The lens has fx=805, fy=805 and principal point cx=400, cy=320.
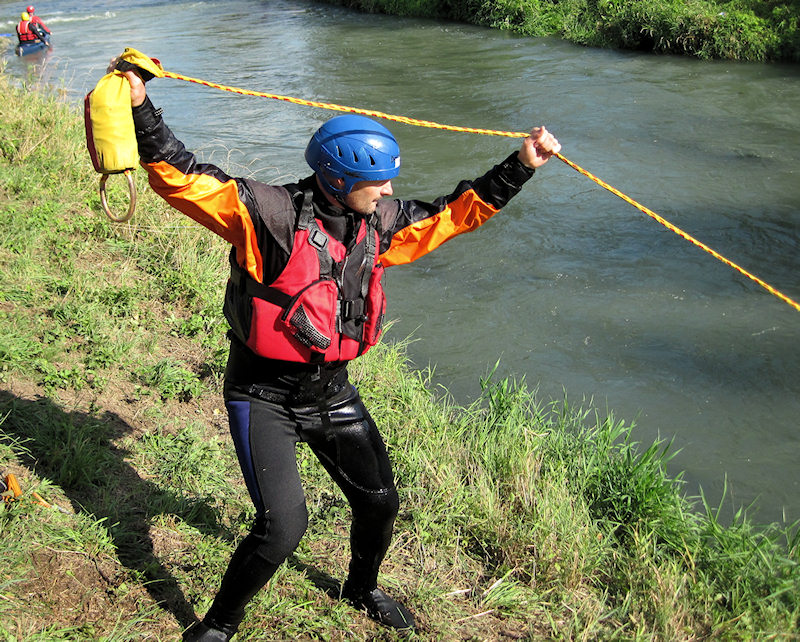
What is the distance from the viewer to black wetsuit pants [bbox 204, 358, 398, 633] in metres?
2.92

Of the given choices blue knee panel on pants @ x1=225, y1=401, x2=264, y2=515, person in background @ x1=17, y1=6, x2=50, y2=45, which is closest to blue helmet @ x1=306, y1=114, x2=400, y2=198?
blue knee panel on pants @ x1=225, y1=401, x2=264, y2=515

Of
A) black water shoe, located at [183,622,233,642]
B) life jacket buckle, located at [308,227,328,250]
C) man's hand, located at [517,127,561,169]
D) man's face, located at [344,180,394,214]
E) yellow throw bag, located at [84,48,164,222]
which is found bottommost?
black water shoe, located at [183,622,233,642]

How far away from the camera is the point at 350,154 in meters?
2.89

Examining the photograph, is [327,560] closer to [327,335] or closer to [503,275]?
[327,335]

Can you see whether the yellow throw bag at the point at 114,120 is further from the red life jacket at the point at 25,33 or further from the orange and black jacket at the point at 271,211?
the red life jacket at the point at 25,33

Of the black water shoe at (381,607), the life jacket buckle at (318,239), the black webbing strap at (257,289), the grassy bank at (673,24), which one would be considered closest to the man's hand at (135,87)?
the black webbing strap at (257,289)

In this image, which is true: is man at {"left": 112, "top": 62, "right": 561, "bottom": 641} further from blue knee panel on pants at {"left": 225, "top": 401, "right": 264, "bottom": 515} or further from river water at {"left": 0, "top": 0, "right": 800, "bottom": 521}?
river water at {"left": 0, "top": 0, "right": 800, "bottom": 521}

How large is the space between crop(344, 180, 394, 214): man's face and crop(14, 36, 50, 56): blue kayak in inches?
781

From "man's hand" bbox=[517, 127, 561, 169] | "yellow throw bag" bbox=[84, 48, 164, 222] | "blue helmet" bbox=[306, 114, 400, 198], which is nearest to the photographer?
"yellow throw bag" bbox=[84, 48, 164, 222]

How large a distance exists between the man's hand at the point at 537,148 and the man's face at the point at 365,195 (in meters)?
0.62

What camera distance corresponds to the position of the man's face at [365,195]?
2967 millimetres

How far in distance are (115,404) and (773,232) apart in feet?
23.5

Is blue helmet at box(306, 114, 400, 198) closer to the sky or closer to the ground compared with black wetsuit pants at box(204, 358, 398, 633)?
closer to the sky

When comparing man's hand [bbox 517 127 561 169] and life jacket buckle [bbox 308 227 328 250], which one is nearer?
life jacket buckle [bbox 308 227 328 250]
